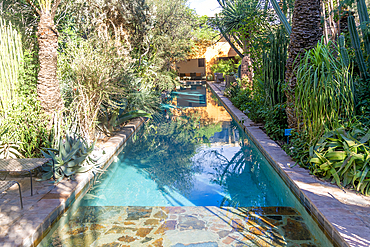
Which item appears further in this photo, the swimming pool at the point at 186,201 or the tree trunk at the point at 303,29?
the tree trunk at the point at 303,29

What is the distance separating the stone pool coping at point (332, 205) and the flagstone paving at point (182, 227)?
25 centimetres

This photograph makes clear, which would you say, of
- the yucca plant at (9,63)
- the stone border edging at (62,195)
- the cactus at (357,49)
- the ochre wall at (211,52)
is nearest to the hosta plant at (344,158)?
Answer: the cactus at (357,49)

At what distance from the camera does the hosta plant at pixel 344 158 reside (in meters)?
3.86

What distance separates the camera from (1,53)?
5223mm

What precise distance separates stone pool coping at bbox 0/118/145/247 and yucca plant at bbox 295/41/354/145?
371 cm

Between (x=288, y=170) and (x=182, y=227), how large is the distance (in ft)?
6.76

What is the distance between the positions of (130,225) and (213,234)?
1.01 metres

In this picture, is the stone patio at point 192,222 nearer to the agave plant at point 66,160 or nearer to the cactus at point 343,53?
the agave plant at point 66,160

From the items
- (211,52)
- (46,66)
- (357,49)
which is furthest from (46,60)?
(211,52)

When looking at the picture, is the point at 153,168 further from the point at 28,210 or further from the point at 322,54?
the point at 322,54

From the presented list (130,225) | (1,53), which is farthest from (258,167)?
(1,53)

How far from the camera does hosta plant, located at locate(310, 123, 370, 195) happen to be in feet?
12.7

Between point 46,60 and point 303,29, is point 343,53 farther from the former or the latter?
point 46,60

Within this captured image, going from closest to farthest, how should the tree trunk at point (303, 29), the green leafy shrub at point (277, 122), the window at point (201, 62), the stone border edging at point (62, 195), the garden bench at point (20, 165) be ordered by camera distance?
the stone border edging at point (62, 195), the garden bench at point (20, 165), the tree trunk at point (303, 29), the green leafy shrub at point (277, 122), the window at point (201, 62)
